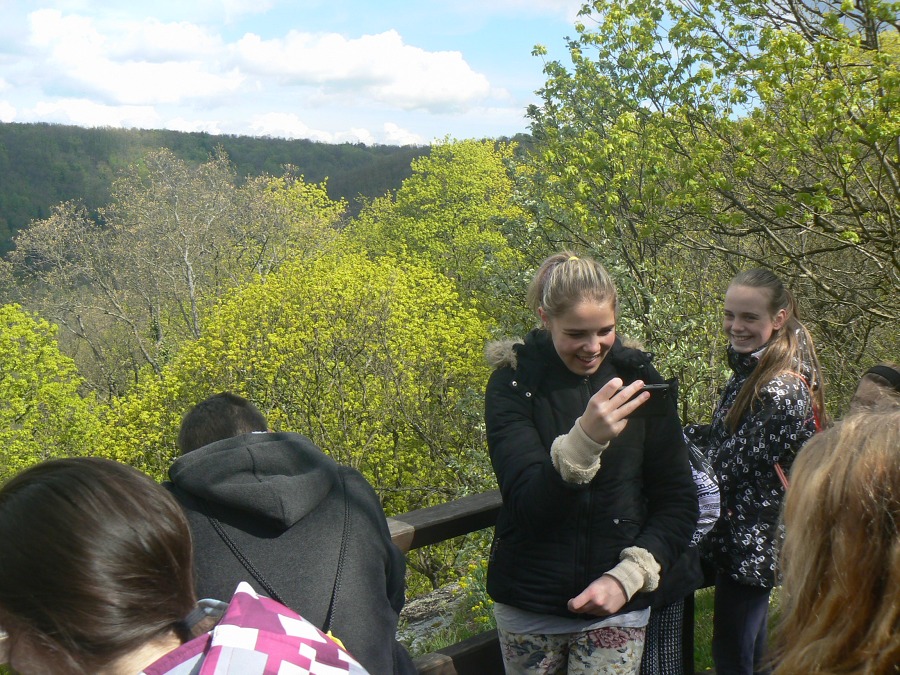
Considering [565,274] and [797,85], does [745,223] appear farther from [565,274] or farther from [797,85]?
[565,274]

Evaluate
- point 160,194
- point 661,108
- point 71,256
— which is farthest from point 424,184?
point 661,108

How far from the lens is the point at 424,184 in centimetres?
3706

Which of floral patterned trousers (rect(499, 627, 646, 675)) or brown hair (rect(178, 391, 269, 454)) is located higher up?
brown hair (rect(178, 391, 269, 454))

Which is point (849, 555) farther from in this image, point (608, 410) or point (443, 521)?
point (443, 521)

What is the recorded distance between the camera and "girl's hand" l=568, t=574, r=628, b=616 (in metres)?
2.38

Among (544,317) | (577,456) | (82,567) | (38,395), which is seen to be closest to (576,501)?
(577,456)

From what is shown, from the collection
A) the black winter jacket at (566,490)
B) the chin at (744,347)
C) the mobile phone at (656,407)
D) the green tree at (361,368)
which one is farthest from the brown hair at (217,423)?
the green tree at (361,368)

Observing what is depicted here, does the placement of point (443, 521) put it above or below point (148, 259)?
below

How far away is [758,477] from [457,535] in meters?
1.11

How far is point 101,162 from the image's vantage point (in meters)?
73.4

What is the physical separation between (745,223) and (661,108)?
1.39 meters

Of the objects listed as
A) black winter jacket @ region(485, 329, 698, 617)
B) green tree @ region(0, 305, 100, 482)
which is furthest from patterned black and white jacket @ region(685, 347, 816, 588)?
green tree @ region(0, 305, 100, 482)

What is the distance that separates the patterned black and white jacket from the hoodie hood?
1.50 metres

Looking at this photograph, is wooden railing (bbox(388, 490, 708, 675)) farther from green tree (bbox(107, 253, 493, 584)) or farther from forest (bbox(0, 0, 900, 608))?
green tree (bbox(107, 253, 493, 584))
